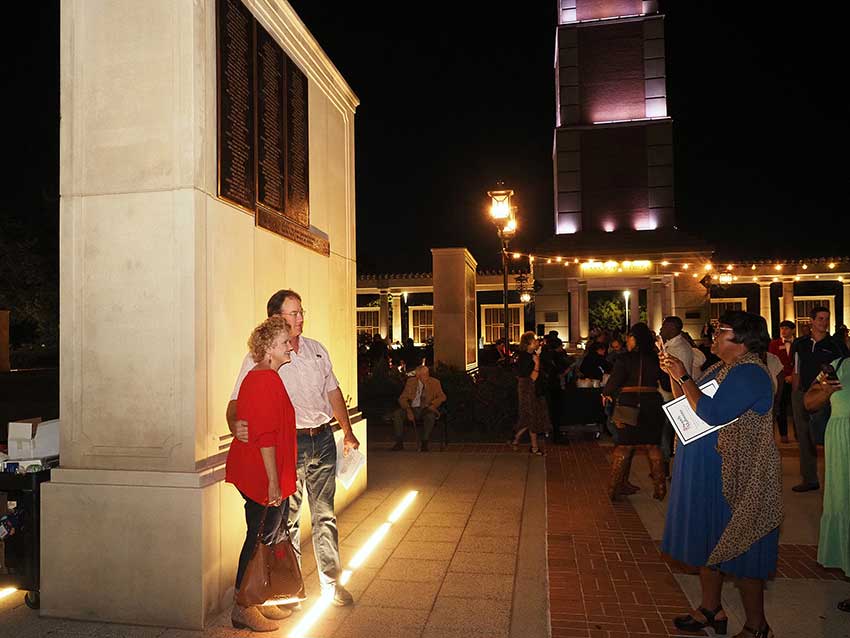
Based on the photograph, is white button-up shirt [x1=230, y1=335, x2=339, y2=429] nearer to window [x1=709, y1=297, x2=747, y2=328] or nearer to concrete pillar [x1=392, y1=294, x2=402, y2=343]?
window [x1=709, y1=297, x2=747, y2=328]

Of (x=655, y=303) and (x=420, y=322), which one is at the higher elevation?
(x=655, y=303)

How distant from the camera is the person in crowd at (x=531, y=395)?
30.5 ft

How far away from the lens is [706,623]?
3.65 meters

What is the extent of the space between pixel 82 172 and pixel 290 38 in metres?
2.26

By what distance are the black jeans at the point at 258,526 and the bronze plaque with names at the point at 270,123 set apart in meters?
2.29

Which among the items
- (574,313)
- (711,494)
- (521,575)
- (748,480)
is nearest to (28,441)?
(521,575)

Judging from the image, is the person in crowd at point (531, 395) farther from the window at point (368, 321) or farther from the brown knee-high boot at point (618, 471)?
the window at point (368, 321)

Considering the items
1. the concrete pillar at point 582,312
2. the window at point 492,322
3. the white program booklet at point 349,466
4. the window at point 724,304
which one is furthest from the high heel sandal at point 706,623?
the window at point 492,322

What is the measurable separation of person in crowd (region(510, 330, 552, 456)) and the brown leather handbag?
606 centimetres

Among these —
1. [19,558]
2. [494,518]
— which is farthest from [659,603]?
[19,558]

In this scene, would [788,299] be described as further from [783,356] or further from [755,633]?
[755,633]

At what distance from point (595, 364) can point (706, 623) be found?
7436 millimetres

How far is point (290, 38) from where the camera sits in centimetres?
550

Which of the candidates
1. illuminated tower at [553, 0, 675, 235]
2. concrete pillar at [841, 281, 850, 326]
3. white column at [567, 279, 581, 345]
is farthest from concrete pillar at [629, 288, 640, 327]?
concrete pillar at [841, 281, 850, 326]
